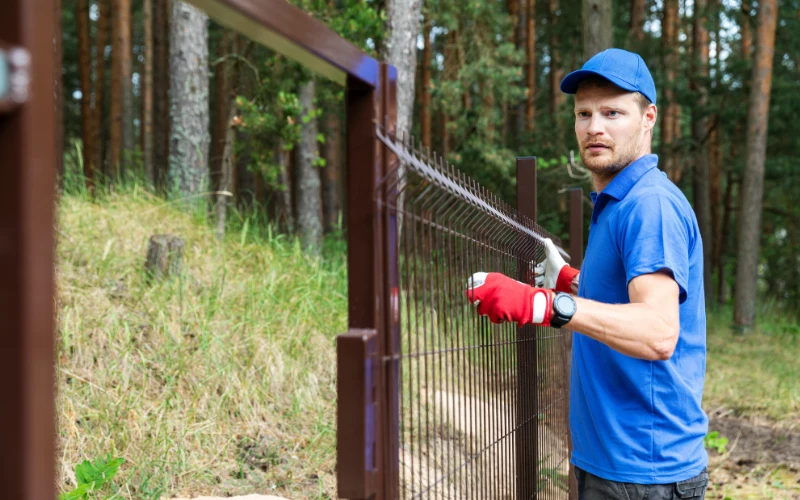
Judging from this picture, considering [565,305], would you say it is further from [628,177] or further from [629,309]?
[628,177]

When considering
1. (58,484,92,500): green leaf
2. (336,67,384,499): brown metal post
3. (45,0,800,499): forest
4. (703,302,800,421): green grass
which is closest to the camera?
(336,67,384,499): brown metal post

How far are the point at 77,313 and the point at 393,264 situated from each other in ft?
13.1

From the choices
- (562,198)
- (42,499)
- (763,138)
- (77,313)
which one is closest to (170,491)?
(77,313)

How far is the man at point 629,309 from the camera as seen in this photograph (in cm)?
205

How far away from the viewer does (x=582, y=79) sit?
2609 mm

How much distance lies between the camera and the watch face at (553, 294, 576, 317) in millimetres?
2051

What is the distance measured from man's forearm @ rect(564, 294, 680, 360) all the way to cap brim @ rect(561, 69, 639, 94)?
0.80 metres

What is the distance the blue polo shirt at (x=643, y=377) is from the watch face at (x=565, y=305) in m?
0.26

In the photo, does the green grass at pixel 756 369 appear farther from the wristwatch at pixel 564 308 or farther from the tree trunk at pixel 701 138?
the wristwatch at pixel 564 308

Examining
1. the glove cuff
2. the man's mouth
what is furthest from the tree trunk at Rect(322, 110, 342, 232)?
the man's mouth

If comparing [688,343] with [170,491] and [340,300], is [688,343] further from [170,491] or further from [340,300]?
[340,300]

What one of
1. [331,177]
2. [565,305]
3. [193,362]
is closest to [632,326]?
[565,305]

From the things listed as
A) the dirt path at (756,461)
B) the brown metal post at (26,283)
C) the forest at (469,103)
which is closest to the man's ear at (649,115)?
the brown metal post at (26,283)

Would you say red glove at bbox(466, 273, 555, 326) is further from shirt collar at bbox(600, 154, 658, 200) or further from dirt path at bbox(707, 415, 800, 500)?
dirt path at bbox(707, 415, 800, 500)
